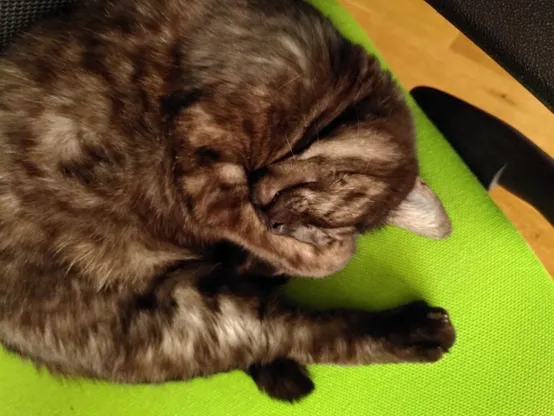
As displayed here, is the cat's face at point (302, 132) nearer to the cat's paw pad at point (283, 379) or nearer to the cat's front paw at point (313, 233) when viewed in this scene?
the cat's front paw at point (313, 233)

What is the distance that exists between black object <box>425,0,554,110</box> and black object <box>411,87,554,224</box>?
0.95ft

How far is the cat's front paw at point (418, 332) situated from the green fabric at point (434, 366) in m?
0.02

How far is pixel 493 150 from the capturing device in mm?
1035

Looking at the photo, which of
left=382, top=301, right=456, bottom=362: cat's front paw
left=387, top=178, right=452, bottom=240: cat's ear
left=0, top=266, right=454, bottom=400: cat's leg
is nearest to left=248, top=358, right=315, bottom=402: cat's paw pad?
left=0, top=266, right=454, bottom=400: cat's leg

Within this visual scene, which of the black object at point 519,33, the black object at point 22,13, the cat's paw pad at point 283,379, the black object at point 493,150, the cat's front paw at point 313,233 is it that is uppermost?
the black object at point 519,33

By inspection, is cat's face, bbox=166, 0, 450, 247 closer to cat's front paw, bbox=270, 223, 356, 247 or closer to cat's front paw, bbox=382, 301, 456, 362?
cat's front paw, bbox=270, 223, 356, 247

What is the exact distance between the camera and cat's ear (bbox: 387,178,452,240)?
96 centimetres

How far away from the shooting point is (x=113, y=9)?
37.2 inches

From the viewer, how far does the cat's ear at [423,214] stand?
963 millimetres

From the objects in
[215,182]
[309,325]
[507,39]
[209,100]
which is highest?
[507,39]

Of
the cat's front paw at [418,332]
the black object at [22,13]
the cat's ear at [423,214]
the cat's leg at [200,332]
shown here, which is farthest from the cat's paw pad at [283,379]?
the black object at [22,13]

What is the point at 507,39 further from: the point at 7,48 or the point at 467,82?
the point at 467,82

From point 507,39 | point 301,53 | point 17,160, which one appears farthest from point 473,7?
point 17,160

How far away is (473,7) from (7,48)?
659 millimetres
